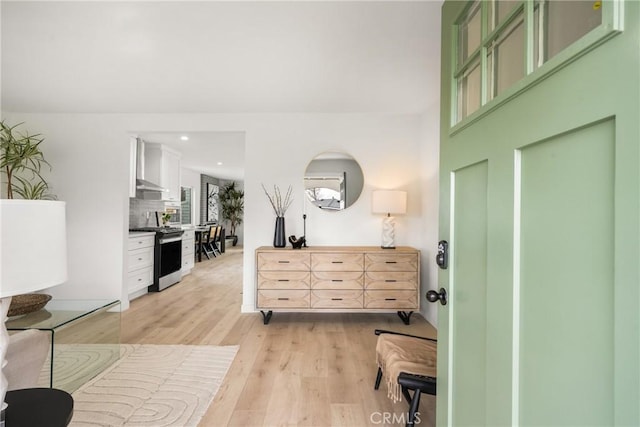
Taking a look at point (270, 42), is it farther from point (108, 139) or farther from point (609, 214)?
point (108, 139)

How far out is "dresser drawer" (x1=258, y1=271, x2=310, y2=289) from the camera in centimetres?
319

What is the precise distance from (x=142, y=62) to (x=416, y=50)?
2138mm

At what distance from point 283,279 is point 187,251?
351 centimetres

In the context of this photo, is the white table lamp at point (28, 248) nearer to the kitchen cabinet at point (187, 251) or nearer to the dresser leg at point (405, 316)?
the dresser leg at point (405, 316)

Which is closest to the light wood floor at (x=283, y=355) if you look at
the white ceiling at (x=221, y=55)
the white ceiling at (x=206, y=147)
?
the white ceiling at (x=206, y=147)

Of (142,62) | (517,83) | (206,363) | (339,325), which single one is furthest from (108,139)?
(517,83)

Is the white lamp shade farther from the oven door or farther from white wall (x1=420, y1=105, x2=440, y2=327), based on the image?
the oven door

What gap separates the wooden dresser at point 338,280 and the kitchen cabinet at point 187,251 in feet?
10.3

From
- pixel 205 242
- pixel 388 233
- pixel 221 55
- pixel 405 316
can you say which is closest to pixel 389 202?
pixel 388 233

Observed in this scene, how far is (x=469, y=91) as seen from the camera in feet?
3.50

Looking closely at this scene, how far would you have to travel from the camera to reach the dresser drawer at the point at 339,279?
319 cm

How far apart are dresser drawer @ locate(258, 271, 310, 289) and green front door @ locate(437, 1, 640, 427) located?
216 centimetres

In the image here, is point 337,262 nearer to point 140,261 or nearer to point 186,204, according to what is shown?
point 140,261

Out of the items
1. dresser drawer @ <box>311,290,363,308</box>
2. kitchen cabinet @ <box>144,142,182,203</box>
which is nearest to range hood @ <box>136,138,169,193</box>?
kitchen cabinet @ <box>144,142,182,203</box>
